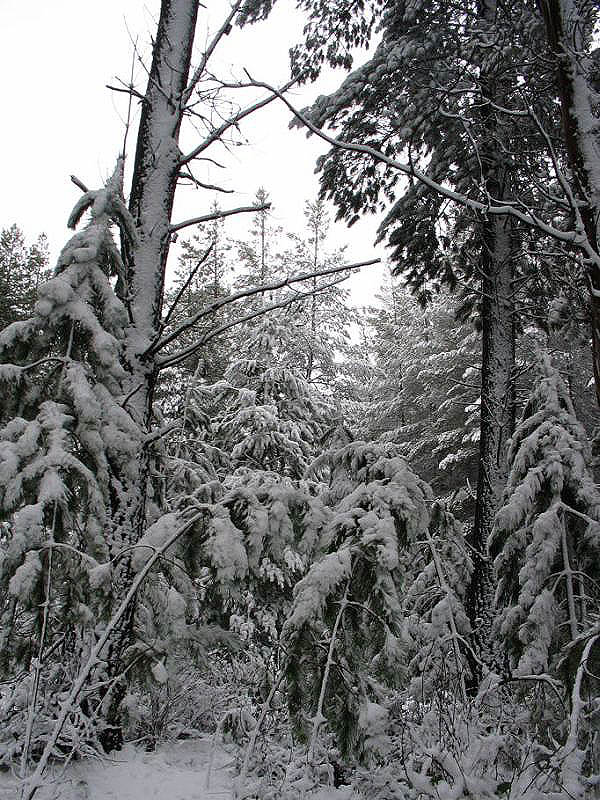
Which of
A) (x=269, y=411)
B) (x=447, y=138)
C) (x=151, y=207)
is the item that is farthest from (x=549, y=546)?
(x=269, y=411)

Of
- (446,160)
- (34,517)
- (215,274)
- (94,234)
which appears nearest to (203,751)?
(34,517)

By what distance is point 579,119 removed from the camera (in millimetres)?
3520

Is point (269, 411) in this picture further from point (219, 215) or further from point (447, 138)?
point (219, 215)

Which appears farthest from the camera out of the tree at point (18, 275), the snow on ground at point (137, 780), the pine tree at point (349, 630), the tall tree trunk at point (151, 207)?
the tree at point (18, 275)

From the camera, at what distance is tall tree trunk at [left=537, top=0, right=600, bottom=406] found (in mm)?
3400

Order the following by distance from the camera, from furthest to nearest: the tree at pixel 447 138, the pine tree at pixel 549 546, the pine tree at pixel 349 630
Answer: the tree at pixel 447 138 < the pine tree at pixel 549 546 < the pine tree at pixel 349 630

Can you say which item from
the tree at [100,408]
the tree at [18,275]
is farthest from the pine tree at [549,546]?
the tree at [18,275]

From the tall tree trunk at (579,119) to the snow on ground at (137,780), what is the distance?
3346mm

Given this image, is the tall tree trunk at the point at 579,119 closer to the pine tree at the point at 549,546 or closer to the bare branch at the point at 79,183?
the pine tree at the point at 549,546

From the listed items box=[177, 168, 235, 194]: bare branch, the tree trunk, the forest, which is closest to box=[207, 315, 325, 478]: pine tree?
the tree trunk

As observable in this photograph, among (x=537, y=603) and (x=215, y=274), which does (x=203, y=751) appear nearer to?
(x=537, y=603)

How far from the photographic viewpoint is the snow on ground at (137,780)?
313 cm

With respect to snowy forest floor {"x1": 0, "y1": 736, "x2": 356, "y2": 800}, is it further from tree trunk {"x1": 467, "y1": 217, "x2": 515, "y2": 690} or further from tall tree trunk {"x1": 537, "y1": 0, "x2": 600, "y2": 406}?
tree trunk {"x1": 467, "y1": 217, "x2": 515, "y2": 690}

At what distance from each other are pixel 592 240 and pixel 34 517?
3655mm
